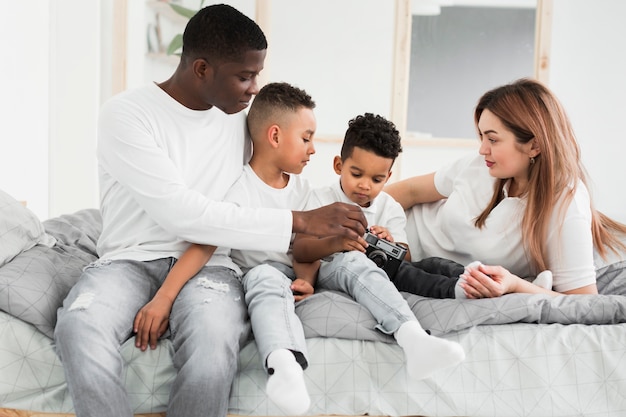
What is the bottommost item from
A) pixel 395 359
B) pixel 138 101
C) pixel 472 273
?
pixel 395 359

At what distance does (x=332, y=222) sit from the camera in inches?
61.6

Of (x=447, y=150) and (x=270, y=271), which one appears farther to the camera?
(x=447, y=150)

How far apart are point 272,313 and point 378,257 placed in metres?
0.44

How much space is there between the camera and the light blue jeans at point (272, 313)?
1394 mm

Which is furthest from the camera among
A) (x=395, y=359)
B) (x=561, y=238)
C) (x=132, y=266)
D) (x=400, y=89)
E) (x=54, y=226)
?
(x=400, y=89)

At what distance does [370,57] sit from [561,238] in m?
2.93

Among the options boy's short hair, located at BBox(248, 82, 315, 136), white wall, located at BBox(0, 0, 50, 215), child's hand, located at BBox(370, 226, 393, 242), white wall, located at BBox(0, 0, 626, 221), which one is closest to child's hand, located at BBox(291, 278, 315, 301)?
child's hand, located at BBox(370, 226, 393, 242)

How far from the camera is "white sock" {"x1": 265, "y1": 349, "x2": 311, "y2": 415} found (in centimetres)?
131

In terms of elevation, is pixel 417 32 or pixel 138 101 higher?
pixel 417 32

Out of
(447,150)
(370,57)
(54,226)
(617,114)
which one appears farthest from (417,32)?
(54,226)

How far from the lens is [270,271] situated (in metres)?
1.61

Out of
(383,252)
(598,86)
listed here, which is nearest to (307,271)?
(383,252)

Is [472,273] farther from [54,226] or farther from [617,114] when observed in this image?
[617,114]

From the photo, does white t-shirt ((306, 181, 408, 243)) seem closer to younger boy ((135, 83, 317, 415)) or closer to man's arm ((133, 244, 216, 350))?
younger boy ((135, 83, 317, 415))
